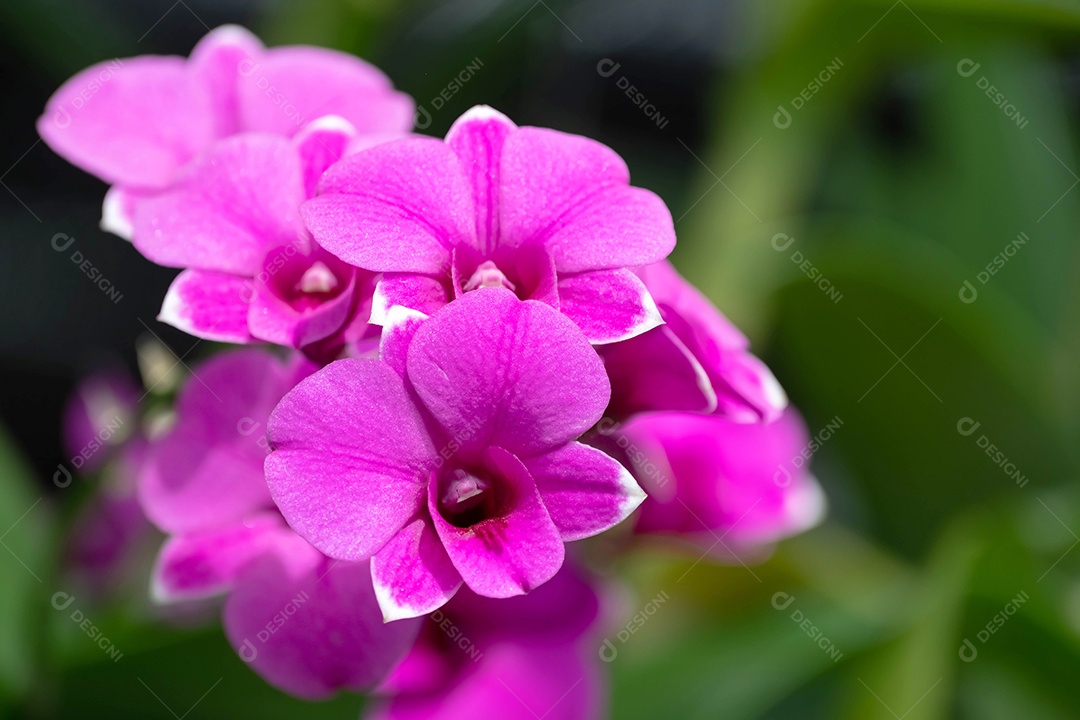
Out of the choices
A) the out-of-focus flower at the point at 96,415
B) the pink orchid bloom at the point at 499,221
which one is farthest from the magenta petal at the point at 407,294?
the out-of-focus flower at the point at 96,415

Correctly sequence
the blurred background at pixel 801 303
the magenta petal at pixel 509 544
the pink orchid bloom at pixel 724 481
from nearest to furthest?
the magenta petal at pixel 509 544
the pink orchid bloom at pixel 724 481
the blurred background at pixel 801 303

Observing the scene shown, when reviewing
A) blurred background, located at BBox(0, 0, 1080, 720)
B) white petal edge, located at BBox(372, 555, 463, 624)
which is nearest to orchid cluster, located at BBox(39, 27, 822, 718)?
white petal edge, located at BBox(372, 555, 463, 624)

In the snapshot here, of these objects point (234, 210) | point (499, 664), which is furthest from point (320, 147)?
point (499, 664)

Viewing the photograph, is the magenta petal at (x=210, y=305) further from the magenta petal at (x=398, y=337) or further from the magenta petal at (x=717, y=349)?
the magenta petal at (x=717, y=349)

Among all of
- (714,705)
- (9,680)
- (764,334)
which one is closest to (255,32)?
(764,334)

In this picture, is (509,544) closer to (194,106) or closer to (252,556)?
(252,556)

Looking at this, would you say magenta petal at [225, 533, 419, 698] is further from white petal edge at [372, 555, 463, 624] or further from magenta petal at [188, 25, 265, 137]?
magenta petal at [188, 25, 265, 137]

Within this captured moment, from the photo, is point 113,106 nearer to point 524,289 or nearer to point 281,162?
point 281,162
